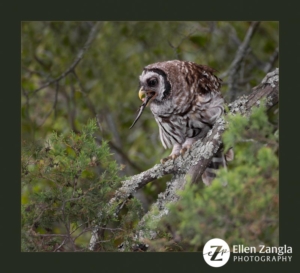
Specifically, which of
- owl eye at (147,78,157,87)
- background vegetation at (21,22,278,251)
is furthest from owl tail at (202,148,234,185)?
owl eye at (147,78,157,87)

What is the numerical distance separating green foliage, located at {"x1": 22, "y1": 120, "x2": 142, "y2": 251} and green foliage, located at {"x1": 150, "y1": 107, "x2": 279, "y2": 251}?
0.45m

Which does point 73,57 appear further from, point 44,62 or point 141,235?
point 141,235

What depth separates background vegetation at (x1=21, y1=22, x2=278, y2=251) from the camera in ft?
6.35

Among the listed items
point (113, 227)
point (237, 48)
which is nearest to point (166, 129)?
point (113, 227)

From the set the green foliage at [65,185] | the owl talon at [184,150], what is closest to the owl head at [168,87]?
the owl talon at [184,150]

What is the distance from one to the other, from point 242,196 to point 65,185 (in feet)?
2.41

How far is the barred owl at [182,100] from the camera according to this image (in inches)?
109

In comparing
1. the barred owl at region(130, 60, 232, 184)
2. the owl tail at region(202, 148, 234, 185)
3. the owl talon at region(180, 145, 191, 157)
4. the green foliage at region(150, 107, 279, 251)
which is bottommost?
the green foliage at region(150, 107, 279, 251)

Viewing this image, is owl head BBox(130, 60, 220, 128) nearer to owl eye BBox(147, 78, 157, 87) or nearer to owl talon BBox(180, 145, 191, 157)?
owl eye BBox(147, 78, 157, 87)

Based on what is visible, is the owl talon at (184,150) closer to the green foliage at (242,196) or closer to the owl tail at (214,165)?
the owl tail at (214,165)

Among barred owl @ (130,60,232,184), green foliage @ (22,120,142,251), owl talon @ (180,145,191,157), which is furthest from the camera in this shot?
barred owl @ (130,60,232,184)

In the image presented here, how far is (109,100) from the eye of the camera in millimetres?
3801

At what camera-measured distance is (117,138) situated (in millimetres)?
4086

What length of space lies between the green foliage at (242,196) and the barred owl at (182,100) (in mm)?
741
